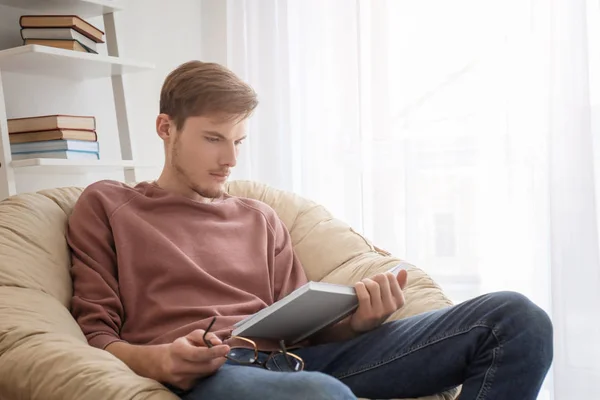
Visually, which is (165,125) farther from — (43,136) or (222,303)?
(43,136)

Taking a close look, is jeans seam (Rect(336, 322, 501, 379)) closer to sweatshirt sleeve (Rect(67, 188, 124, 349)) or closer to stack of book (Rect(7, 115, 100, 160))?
sweatshirt sleeve (Rect(67, 188, 124, 349))

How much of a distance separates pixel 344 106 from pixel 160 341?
135 cm

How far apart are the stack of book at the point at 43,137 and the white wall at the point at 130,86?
187mm

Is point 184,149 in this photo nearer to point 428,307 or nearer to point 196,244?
point 196,244

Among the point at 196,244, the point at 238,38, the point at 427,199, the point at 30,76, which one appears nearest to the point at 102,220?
the point at 196,244

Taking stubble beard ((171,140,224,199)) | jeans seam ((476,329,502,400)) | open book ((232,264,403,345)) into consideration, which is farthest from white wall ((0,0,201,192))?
jeans seam ((476,329,502,400))

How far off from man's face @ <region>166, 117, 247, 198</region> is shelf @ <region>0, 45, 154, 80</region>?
0.68 metres

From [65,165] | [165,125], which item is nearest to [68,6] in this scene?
[65,165]

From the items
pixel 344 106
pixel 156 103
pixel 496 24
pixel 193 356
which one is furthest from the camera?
pixel 156 103

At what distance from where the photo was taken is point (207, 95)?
1.56 metres

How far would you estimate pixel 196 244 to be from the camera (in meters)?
1.56

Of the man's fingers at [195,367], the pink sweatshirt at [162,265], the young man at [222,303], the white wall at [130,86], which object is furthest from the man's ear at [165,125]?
the white wall at [130,86]

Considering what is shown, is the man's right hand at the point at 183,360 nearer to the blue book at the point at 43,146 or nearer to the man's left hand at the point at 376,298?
the man's left hand at the point at 376,298

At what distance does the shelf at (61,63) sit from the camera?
81.6 inches
